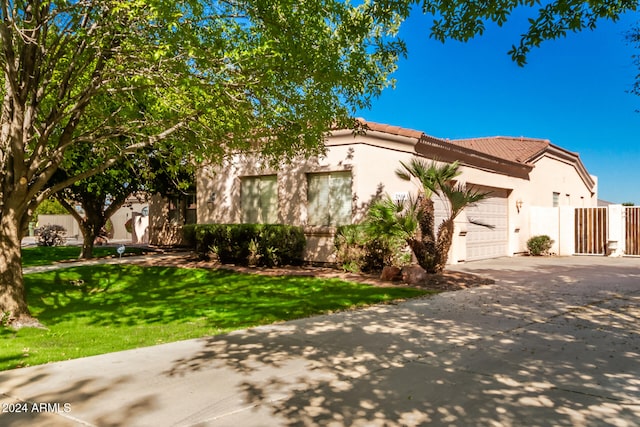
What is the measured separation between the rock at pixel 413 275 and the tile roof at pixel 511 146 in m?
10.4

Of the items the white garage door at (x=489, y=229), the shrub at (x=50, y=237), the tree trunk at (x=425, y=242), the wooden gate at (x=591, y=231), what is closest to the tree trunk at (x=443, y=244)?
the tree trunk at (x=425, y=242)

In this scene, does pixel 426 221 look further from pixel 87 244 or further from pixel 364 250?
pixel 87 244

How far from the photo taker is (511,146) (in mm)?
24125

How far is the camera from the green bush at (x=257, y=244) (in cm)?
1509

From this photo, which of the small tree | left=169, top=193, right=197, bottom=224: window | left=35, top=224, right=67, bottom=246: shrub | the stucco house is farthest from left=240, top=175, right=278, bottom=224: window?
left=35, top=224, right=67, bottom=246: shrub

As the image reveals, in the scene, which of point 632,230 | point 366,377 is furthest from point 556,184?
point 366,377

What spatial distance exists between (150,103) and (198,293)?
180 inches

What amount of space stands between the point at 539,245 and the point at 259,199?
472 inches

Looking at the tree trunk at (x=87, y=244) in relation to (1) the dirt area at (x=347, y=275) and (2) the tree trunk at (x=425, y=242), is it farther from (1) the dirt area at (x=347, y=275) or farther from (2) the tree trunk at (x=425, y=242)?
(2) the tree trunk at (x=425, y=242)

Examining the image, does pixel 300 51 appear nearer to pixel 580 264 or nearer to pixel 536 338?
pixel 536 338

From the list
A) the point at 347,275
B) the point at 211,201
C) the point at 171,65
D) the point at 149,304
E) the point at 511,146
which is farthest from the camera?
the point at 511,146

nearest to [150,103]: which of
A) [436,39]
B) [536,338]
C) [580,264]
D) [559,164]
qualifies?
[436,39]

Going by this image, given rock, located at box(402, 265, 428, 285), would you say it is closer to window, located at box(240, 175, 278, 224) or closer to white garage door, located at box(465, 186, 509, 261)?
window, located at box(240, 175, 278, 224)

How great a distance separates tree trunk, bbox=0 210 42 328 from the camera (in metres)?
8.00
